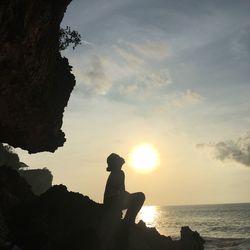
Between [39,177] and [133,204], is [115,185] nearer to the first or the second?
[133,204]

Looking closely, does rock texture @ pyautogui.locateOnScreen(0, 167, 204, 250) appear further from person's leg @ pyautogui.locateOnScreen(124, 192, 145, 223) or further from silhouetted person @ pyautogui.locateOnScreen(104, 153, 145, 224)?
silhouetted person @ pyautogui.locateOnScreen(104, 153, 145, 224)

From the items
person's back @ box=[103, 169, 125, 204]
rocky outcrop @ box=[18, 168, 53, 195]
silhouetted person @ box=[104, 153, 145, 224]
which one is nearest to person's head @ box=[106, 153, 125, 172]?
silhouetted person @ box=[104, 153, 145, 224]

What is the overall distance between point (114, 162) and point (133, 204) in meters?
1.56

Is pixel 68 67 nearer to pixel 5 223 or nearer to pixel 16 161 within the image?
pixel 5 223

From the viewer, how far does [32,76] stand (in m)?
15.1

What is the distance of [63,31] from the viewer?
2145cm

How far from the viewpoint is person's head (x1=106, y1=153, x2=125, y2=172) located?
42.9 ft

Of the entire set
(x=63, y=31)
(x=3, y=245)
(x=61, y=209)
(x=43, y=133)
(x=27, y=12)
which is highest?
(x=63, y=31)

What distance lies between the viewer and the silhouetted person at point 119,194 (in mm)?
12602

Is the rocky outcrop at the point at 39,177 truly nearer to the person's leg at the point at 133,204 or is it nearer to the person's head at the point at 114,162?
the person's head at the point at 114,162

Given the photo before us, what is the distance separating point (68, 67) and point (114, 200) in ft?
32.3

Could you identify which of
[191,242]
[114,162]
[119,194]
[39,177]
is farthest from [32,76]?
[39,177]

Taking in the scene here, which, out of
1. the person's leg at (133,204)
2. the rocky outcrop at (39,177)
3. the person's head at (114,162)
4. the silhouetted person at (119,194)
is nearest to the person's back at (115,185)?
the silhouetted person at (119,194)

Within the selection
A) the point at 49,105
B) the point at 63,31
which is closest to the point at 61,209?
the point at 49,105
